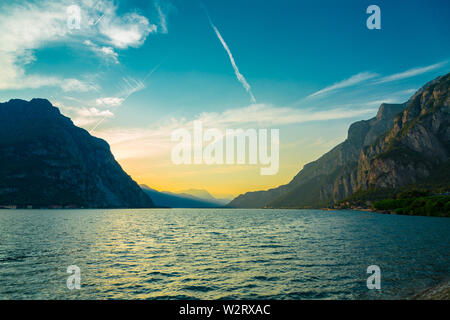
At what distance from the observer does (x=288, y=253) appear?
1876 inches

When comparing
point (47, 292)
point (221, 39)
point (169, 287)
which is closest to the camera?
point (47, 292)

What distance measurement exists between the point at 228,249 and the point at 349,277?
24.4 meters

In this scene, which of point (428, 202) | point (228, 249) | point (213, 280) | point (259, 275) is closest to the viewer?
point (213, 280)

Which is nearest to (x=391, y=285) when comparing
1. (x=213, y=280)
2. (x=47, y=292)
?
(x=213, y=280)

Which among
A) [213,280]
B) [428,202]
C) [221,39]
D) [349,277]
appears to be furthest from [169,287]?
[428,202]

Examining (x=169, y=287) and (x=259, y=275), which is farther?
(x=259, y=275)

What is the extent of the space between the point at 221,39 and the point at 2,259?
102m

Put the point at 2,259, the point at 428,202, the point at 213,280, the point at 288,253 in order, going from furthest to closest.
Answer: the point at 428,202 → the point at 288,253 → the point at 2,259 → the point at 213,280

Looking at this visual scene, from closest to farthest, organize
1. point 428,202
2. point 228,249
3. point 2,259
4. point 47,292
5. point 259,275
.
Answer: point 47,292 → point 259,275 → point 2,259 → point 228,249 → point 428,202

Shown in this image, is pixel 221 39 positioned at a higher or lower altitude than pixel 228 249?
higher
